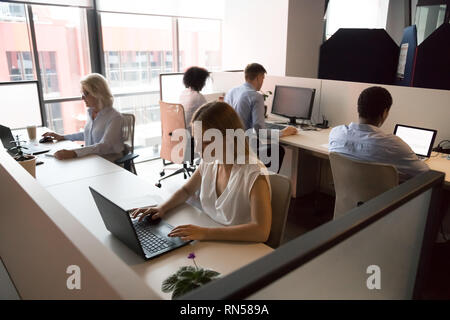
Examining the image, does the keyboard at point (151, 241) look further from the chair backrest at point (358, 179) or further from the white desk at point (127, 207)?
the chair backrest at point (358, 179)

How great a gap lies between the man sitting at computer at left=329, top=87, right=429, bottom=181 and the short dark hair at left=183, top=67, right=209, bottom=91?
1887 millimetres

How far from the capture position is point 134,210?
1.69m

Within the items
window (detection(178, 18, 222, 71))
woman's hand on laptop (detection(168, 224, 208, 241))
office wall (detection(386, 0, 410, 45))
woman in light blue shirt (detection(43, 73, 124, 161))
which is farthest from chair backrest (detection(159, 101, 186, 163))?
office wall (detection(386, 0, 410, 45))

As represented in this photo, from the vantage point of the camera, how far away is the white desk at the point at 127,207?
1293 mm

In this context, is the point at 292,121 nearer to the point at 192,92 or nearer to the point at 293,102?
the point at 293,102

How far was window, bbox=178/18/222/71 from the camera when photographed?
5.02 m

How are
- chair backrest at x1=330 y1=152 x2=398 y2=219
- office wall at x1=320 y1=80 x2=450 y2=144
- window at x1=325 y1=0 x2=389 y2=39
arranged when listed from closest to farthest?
chair backrest at x1=330 y1=152 x2=398 y2=219 < office wall at x1=320 y1=80 x2=450 y2=144 < window at x1=325 y1=0 x2=389 y2=39

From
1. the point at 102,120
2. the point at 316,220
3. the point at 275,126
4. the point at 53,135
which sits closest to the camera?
the point at 102,120

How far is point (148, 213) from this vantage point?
64.4 inches

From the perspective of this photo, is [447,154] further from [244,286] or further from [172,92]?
[172,92]

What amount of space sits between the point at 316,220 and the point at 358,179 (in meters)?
1.33

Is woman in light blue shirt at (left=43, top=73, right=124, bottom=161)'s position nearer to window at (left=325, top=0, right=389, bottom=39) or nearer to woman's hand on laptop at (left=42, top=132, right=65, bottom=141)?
woman's hand on laptop at (left=42, top=132, right=65, bottom=141)

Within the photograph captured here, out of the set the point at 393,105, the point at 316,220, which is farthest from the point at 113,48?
the point at 393,105

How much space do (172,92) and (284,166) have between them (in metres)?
1.69
